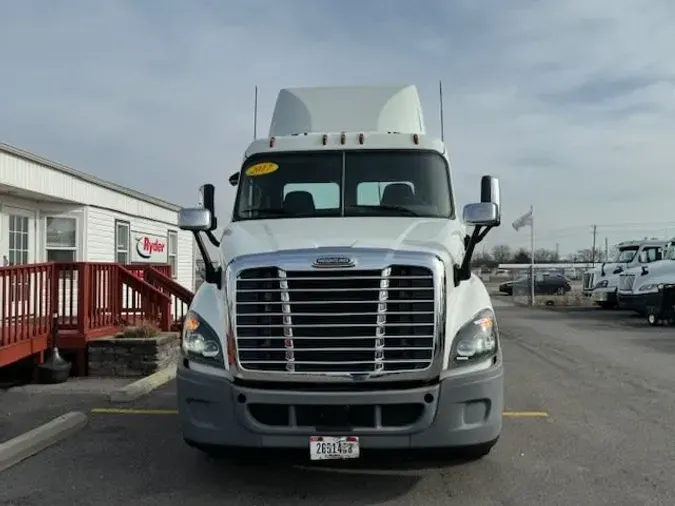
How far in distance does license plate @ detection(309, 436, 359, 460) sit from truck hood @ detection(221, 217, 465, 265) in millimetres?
1301

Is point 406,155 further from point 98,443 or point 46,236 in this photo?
point 46,236

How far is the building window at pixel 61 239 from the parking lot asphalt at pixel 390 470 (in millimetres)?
7412

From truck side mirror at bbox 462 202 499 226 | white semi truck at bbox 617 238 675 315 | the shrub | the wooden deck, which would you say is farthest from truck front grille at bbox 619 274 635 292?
truck side mirror at bbox 462 202 499 226

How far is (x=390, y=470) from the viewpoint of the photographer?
5598mm

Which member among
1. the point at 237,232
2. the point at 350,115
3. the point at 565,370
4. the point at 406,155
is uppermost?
the point at 350,115

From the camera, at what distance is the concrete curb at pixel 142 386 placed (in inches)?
325

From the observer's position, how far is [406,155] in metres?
6.55

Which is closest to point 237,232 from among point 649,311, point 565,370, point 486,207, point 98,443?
point 486,207

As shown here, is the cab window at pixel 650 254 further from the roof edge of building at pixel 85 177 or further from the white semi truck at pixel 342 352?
the white semi truck at pixel 342 352

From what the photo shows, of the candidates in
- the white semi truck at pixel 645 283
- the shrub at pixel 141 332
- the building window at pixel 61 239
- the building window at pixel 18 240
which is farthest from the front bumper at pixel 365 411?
the white semi truck at pixel 645 283

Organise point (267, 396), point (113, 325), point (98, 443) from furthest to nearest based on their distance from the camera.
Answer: point (113, 325), point (98, 443), point (267, 396)

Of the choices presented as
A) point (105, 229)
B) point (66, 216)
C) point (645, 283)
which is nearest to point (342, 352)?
point (66, 216)

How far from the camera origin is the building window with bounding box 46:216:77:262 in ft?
48.6

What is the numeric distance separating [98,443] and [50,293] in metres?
3.84
